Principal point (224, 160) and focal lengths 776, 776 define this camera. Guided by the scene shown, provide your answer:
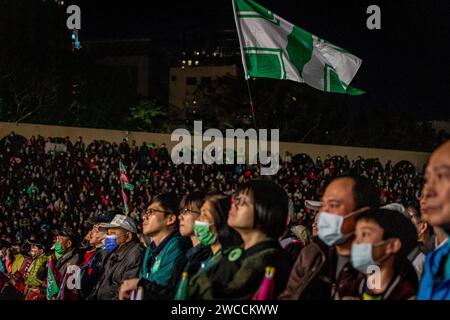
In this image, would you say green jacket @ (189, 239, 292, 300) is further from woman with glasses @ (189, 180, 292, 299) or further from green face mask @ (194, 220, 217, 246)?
green face mask @ (194, 220, 217, 246)

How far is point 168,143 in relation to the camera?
20.6m

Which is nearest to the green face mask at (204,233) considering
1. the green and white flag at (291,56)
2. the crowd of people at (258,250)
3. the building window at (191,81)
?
the crowd of people at (258,250)

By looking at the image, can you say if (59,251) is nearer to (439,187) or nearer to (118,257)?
(118,257)

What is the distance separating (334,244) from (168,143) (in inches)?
655

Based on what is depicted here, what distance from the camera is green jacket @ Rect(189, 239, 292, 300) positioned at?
4.09m

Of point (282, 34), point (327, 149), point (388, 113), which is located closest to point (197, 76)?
point (388, 113)

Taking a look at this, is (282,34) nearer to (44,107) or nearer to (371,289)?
(371,289)

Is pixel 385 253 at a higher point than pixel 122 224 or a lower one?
higher

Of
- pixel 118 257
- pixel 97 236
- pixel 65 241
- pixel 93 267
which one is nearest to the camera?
pixel 118 257

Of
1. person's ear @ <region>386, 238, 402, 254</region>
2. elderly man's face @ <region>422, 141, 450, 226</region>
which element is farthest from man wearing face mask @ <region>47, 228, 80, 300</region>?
elderly man's face @ <region>422, 141, 450, 226</region>

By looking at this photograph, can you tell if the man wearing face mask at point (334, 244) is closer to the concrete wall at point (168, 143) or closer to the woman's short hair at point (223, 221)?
the woman's short hair at point (223, 221)

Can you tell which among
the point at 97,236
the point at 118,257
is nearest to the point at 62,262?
the point at 97,236

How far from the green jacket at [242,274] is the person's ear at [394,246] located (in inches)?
23.9
